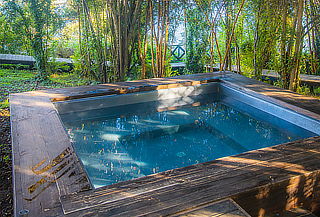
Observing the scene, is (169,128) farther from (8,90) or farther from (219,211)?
(8,90)

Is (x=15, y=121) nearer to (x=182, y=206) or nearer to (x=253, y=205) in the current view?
(x=182, y=206)

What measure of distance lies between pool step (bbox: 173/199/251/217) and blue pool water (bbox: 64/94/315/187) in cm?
90

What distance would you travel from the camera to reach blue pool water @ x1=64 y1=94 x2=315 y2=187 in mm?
2322

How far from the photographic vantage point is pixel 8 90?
4.43 metres

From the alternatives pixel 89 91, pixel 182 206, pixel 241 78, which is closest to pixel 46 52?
pixel 89 91

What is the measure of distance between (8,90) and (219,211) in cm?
420

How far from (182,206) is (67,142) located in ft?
3.36

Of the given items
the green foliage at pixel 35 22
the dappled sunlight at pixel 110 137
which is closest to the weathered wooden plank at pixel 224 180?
the dappled sunlight at pixel 110 137

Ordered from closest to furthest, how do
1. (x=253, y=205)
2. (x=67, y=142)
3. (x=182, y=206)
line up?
1. (x=182, y=206)
2. (x=253, y=205)
3. (x=67, y=142)

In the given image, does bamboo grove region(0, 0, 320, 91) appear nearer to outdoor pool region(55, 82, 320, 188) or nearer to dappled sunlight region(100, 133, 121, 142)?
outdoor pool region(55, 82, 320, 188)

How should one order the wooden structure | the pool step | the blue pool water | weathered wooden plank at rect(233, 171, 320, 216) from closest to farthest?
the pool step → weathered wooden plank at rect(233, 171, 320, 216) → the blue pool water → the wooden structure

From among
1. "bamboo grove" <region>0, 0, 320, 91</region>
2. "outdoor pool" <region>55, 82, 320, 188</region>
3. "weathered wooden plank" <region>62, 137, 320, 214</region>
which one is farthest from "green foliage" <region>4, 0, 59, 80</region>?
"weathered wooden plank" <region>62, 137, 320, 214</region>

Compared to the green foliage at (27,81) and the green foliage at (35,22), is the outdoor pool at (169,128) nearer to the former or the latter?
the green foliage at (27,81)

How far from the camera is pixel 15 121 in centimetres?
231
